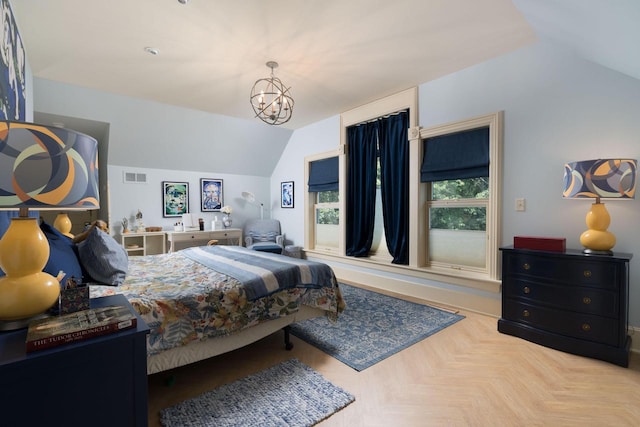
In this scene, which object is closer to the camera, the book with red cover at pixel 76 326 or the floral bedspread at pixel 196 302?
the book with red cover at pixel 76 326

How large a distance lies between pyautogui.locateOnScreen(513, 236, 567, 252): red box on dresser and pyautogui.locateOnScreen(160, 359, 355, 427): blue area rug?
6.48 feet

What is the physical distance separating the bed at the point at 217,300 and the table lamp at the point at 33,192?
0.61m

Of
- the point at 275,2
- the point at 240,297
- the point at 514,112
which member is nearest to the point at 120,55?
the point at 275,2

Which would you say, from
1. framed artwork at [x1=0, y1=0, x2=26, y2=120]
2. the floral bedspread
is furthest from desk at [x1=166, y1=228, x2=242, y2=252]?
framed artwork at [x1=0, y1=0, x2=26, y2=120]

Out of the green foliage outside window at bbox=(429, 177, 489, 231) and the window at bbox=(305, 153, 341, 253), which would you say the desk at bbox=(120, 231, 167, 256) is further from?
the green foliage outside window at bbox=(429, 177, 489, 231)

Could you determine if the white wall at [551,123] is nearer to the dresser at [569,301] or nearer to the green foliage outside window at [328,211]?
the dresser at [569,301]

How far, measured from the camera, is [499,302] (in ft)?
9.61

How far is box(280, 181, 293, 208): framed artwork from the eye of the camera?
18.7ft

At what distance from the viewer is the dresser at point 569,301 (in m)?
2.09

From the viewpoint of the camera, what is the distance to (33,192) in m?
0.87

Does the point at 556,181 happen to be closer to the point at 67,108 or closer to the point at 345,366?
the point at 345,366

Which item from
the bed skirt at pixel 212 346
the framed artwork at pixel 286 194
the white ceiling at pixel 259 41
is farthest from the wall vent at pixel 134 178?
the bed skirt at pixel 212 346

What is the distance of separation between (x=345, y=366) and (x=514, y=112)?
283 centimetres

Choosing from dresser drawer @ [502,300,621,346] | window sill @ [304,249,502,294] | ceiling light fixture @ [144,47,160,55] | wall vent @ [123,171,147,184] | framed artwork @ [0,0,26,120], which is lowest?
dresser drawer @ [502,300,621,346]
